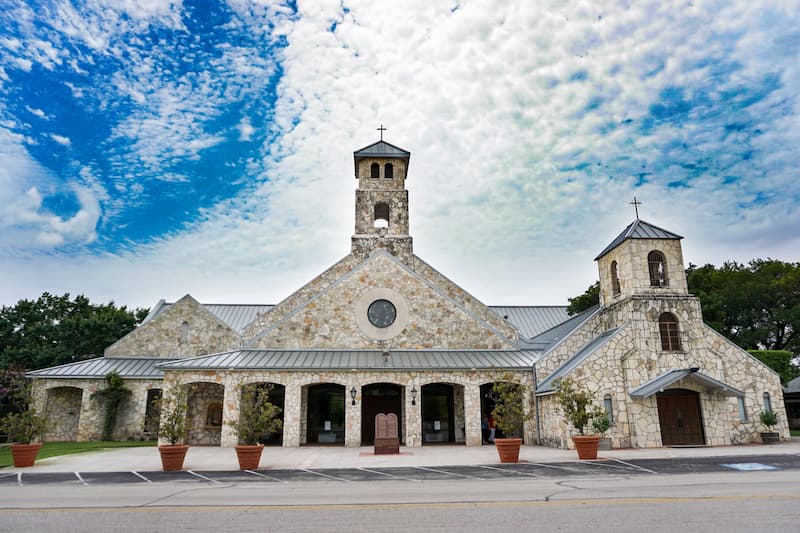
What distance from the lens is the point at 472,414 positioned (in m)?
21.8

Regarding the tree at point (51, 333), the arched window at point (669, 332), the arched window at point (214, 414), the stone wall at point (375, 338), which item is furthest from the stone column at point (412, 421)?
the tree at point (51, 333)

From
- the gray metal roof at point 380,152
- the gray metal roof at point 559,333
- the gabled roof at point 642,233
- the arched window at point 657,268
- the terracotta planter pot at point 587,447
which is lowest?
the terracotta planter pot at point 587,447

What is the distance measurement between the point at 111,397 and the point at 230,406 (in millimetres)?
9052

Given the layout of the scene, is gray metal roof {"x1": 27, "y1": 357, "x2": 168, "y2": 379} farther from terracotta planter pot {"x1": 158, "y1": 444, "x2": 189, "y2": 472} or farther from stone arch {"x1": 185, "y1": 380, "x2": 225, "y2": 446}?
terracotta planter pot {"x1": 158, "y1": 444, "x2": 189, "y2": 472}

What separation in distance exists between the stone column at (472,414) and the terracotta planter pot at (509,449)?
6184 millimetres

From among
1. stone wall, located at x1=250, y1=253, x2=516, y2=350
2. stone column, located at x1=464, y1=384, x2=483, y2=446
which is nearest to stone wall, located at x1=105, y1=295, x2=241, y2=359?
stone wall, located at x1=250, y1=253, x2=516, y2=350

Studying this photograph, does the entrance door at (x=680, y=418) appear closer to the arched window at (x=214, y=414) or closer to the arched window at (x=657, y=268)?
the arched window at (x=657, y=268)

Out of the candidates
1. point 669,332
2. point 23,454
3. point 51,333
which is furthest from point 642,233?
point 51,333

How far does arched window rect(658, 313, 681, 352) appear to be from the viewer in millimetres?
20953

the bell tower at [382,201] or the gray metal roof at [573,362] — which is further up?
the bell tower at [382,201]

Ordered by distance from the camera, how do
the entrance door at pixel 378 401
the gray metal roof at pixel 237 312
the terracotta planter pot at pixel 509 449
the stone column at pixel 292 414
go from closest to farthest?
1. the terracotta planter pot at pixel 509 449
2. the stone column at pixel 292 414
3. the entrance door at pixel 378 401
4. the gray metal roof at pixel 237 312

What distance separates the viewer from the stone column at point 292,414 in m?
21.4

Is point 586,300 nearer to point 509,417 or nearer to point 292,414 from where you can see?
point 509,417

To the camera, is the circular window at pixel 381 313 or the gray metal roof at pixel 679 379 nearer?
the gray metal roof at pixel 679 379
